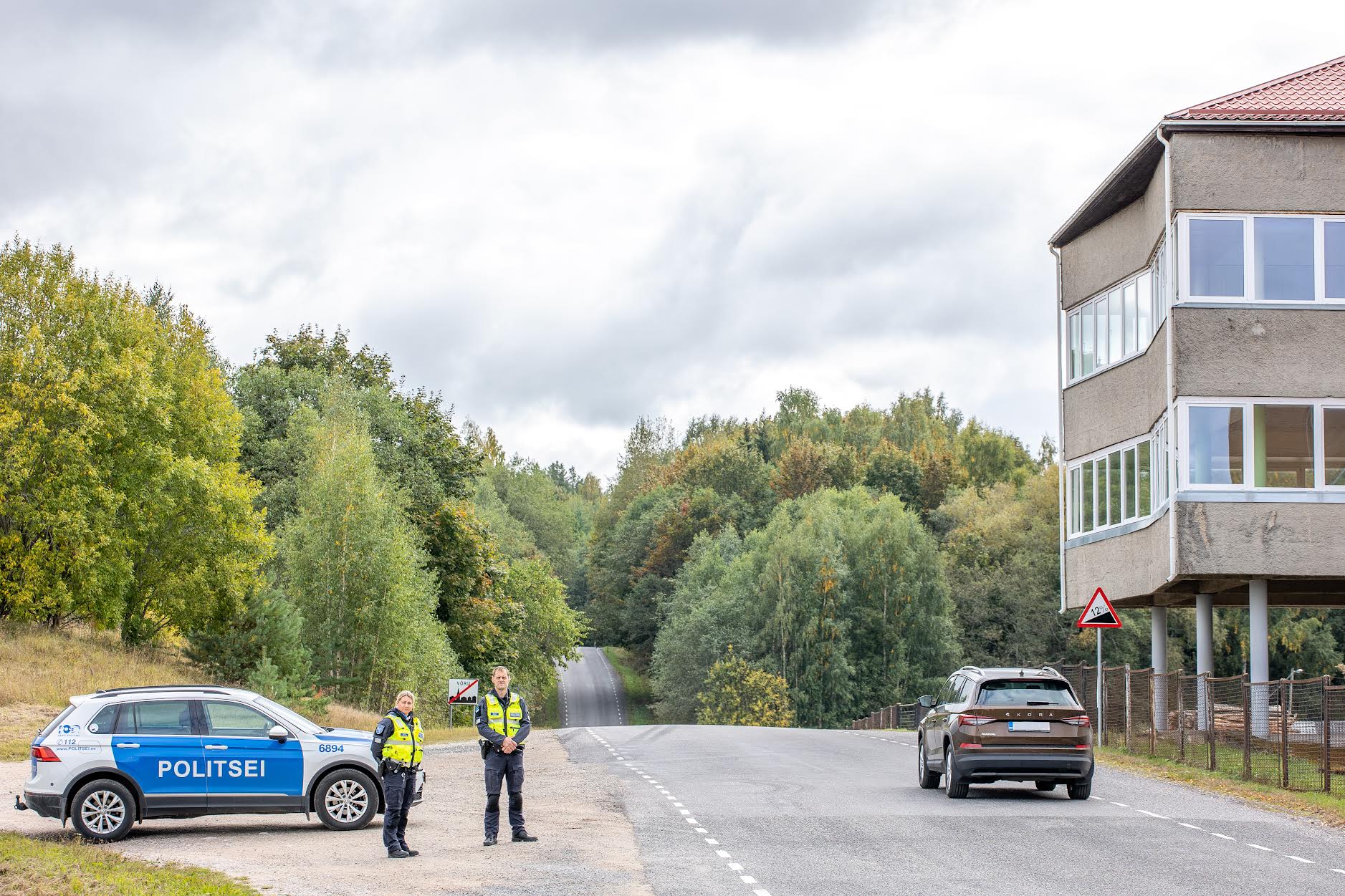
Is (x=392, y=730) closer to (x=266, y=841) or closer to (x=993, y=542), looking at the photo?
(x=266, y=841)

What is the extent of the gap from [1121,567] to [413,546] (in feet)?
103

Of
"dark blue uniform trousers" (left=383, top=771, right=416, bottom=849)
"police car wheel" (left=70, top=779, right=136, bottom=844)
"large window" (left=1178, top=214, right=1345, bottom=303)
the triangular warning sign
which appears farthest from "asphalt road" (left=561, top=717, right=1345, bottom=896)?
"large window" (left=1178, top=214, right=1345, bottom=303)

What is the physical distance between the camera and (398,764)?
46.8 ft

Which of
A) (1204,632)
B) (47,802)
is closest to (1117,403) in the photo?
(1204,632)

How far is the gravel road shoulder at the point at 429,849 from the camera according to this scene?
12008 mm

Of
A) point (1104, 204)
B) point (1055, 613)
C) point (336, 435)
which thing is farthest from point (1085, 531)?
point (1055, 613)

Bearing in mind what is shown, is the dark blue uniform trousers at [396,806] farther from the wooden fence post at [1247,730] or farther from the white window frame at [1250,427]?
the white window frame at [1250,427]

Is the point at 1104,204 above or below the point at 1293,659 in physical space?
above

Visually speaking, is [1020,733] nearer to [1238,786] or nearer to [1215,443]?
[1238,786]

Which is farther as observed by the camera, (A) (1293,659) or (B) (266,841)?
(A) (1293,659)

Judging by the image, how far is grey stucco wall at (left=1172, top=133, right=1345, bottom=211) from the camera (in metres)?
25.7

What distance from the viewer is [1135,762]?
85.3ft

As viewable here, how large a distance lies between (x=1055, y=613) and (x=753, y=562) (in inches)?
685

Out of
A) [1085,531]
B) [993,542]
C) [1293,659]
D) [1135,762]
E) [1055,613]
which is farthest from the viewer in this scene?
[993,542]
